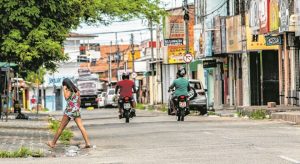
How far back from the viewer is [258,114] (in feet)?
127

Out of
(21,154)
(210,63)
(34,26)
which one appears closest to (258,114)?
(34,26)

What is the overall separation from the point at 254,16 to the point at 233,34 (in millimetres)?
7538

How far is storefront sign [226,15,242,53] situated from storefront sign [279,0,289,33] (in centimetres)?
1159

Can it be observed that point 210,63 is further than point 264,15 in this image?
Yes

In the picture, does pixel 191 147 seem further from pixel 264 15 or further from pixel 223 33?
pixel 223 33

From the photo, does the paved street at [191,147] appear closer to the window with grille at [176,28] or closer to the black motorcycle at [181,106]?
the black motorcycle at [181,106]

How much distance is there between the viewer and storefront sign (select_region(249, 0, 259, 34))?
49.9 metres

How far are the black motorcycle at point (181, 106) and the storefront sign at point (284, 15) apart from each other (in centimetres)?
1028

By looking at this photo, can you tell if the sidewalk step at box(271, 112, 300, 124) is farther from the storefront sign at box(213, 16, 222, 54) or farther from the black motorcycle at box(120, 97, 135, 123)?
the storefront sign at box(213, 16, 222, 54)

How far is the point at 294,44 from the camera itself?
46969 mm

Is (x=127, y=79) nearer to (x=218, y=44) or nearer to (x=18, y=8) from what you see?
(x=18, y=8)

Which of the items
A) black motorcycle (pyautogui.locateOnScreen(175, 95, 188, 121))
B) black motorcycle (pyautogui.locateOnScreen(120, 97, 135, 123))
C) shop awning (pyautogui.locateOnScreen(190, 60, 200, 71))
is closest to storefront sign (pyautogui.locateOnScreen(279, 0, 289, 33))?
black motorcycle (pyautogui.locateOnScreen(175, 95, 188, 121))

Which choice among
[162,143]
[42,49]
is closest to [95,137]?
[42,49]

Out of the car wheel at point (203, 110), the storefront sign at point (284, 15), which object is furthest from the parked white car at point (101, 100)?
the storefront sign at point (284, 15)
